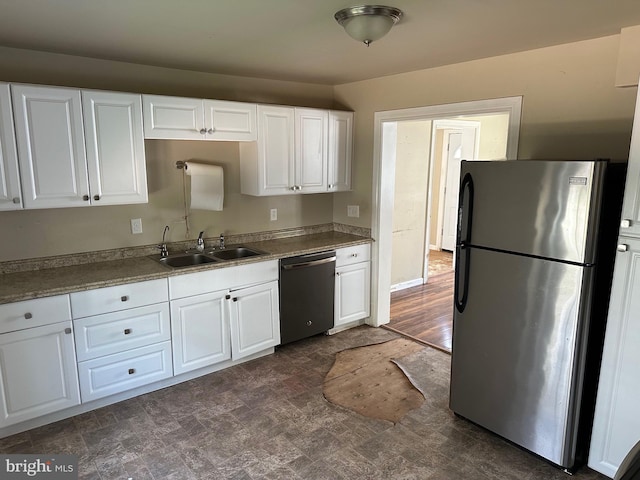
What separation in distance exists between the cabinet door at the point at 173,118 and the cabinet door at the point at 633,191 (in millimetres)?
2654

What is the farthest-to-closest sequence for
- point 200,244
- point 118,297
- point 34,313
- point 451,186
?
point 451,186 → point 200,244 → point 118,297 → point 34,313

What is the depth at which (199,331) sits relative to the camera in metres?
3.19

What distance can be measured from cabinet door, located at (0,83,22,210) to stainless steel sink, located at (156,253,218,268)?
1.04 m

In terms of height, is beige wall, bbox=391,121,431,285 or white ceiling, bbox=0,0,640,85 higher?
white ceiling, bbox=0,0,640,85

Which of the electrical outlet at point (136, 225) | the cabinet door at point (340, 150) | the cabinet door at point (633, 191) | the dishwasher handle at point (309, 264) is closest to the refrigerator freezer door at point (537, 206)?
the cabinet door at point (633, 191)

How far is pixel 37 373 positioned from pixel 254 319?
1466 mm

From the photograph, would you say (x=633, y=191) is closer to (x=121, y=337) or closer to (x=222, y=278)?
(x=222, y=278)

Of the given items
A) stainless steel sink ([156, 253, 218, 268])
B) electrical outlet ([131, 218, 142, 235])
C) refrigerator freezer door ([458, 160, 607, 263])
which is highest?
refrigerator freezer door ([458, 160, 607, 263])

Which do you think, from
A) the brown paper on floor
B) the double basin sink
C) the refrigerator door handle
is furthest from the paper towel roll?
the refrigerator door handle

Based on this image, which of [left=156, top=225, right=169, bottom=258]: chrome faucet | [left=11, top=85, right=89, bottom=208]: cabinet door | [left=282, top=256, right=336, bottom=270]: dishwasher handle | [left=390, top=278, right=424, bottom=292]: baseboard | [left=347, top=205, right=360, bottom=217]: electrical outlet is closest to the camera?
[left=11, top=85, right=89, bottom=208]: cabinet door

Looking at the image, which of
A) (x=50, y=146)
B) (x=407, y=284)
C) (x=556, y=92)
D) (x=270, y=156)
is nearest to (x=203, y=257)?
(x=270, y=156)

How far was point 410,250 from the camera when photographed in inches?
220

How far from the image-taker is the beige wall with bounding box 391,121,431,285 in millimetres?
5221

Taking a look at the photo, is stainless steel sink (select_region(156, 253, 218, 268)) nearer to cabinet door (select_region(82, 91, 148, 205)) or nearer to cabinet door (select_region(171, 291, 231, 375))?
cabinet door (select_region(171, 291, 231, 375))
